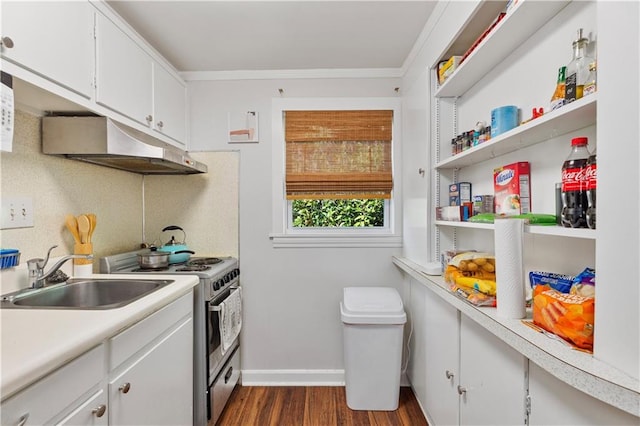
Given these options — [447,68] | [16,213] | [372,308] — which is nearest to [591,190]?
[447,68]

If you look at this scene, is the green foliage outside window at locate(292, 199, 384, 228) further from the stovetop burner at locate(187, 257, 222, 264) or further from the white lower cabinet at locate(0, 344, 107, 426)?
the white lower cabinet at locate(0, 344, 107, 426)

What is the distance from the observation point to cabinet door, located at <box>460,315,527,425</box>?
1000 millimetres

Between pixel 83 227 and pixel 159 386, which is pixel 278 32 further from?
pixel 159 386

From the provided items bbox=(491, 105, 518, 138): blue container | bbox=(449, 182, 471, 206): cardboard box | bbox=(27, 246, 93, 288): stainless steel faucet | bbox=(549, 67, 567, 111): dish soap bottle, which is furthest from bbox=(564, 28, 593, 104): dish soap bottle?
bbox=(27, 246, 93, 288): stainless steel faucet

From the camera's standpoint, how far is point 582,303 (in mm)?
784

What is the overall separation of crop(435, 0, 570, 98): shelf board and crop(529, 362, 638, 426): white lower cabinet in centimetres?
116

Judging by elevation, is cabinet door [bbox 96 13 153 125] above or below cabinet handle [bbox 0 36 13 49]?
above

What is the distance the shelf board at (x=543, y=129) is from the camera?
0.84 metres

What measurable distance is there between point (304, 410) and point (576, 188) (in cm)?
201

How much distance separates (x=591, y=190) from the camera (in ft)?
2.67

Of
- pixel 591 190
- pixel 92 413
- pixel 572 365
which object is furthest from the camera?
pixel 92 413

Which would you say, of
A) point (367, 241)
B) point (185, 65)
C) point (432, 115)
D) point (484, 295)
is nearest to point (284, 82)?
point (185, 65)

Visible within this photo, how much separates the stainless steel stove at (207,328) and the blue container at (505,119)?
1632mm

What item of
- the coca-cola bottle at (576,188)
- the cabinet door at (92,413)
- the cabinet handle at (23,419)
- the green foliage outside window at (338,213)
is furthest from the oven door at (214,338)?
the coca-cola bottle at (576,188)
